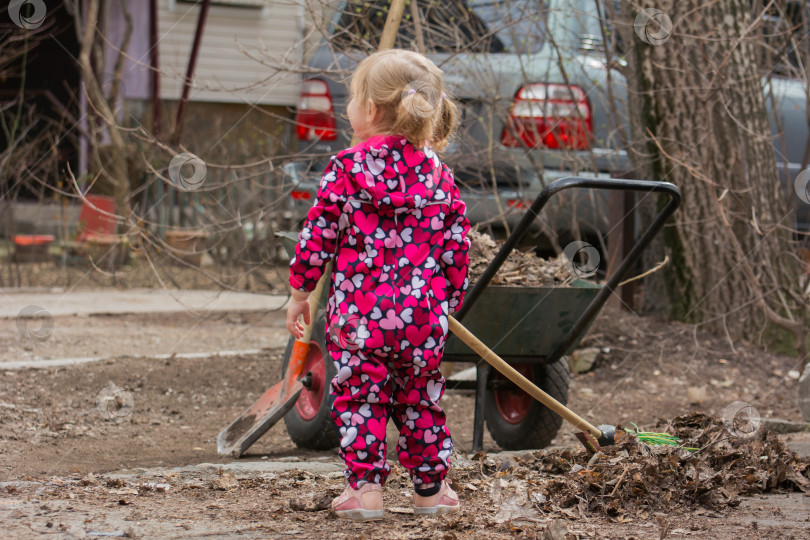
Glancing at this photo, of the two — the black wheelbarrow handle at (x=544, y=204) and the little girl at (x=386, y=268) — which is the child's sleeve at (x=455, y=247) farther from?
the black wheelbarrow handle at (x=544, y=204)

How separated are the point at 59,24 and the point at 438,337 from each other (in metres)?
11.5

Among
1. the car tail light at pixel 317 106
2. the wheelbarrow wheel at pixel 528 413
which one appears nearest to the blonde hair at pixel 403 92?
the wheelbarrow wheel at pixel 528 413

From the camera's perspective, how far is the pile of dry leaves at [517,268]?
3932mm

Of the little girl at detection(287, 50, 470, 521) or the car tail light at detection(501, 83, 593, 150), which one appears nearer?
the little girl at detection(287, 50, 470, 521)

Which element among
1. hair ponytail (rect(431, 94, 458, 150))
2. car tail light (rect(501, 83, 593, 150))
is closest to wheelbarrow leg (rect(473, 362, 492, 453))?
hair ponytail (rect(431, 94, 458, 150))

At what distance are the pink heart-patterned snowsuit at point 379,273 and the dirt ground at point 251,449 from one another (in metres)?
0.33

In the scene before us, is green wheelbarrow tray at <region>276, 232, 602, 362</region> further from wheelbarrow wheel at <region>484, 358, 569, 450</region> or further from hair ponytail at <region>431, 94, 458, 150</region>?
hair ponytail at <region>431, 94, 458, 150</region>

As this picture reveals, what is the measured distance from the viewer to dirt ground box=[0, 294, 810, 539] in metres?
2.64

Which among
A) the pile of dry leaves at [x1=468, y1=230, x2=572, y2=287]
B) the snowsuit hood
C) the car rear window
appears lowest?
the pile of dry leaves at [x1=468, y1=230, x2=572, y2=287]

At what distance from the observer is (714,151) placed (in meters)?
5.95

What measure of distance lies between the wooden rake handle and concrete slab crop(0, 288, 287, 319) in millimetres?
3849

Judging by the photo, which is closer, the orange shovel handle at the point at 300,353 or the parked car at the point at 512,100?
the orange shovel handle at the point at 300,353

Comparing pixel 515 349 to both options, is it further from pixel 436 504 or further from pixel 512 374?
pixel 436 504

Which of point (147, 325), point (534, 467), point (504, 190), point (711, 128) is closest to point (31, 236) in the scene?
point (147, 325)
